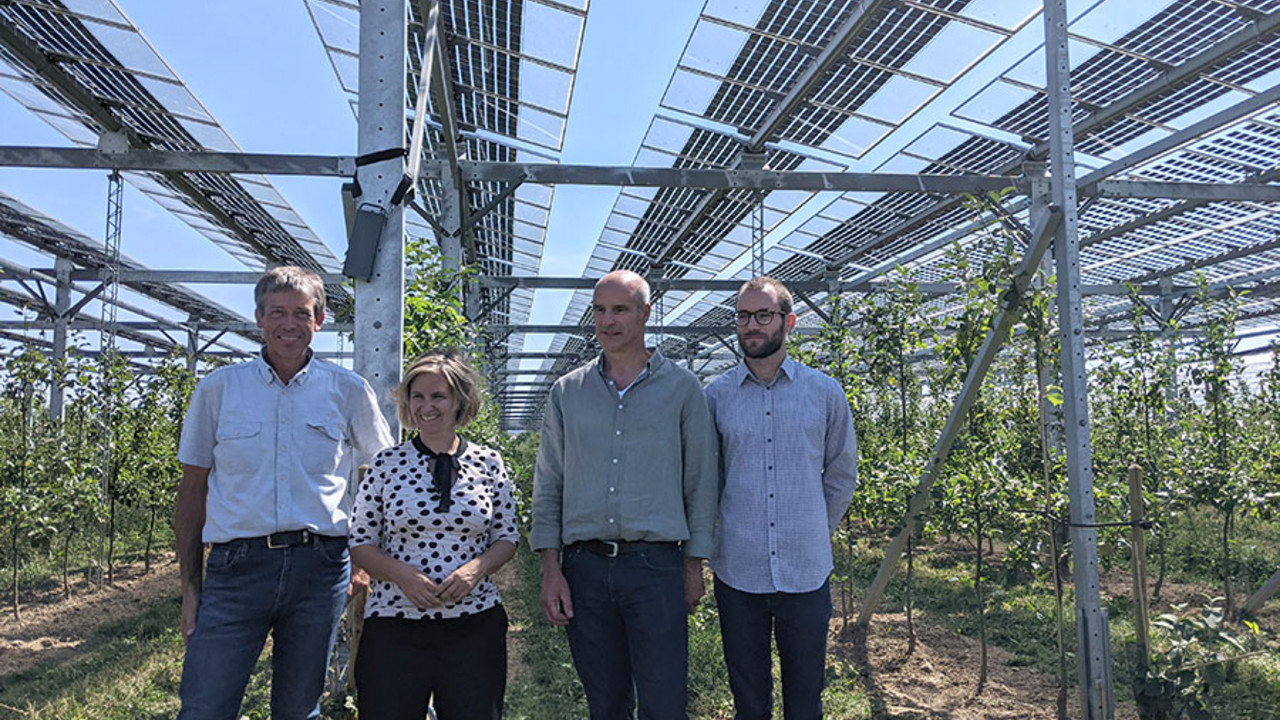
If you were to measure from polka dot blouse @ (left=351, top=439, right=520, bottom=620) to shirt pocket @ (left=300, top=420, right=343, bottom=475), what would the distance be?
0.46 ft

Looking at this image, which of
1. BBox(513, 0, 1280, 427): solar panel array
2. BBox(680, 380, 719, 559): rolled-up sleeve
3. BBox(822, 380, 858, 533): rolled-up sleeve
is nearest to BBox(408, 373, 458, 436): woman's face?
BBox(680, 380, 719, 559): rolled-up sleeve

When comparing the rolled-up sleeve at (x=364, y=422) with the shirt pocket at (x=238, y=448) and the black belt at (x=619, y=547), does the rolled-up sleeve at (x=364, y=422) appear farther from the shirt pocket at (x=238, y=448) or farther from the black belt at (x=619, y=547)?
the black belt at (x=619, y=547)

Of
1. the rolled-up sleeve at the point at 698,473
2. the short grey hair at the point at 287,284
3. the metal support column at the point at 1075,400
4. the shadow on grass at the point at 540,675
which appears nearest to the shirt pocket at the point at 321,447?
the short grey hair at the point at 287,284

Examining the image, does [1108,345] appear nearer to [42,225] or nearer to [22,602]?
[22,602]

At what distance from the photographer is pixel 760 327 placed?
2.98 meters

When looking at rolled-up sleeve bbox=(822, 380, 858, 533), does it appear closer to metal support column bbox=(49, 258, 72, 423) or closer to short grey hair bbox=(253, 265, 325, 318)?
short grey hair bbox=(253, 265, 325, 318)

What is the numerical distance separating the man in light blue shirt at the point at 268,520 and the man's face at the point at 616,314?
91 centimetres

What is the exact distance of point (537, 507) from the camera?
114 inches

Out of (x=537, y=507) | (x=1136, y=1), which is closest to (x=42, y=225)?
(x=537, y=507)

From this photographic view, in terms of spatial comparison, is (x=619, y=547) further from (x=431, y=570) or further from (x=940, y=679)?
(x=940, y=679)

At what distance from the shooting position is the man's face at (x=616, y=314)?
280 cm

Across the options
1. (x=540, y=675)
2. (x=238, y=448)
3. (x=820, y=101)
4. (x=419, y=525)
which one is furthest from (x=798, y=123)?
(x=238, y=448)

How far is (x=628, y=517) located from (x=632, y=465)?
17cm

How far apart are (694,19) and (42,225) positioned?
30.6 ft
